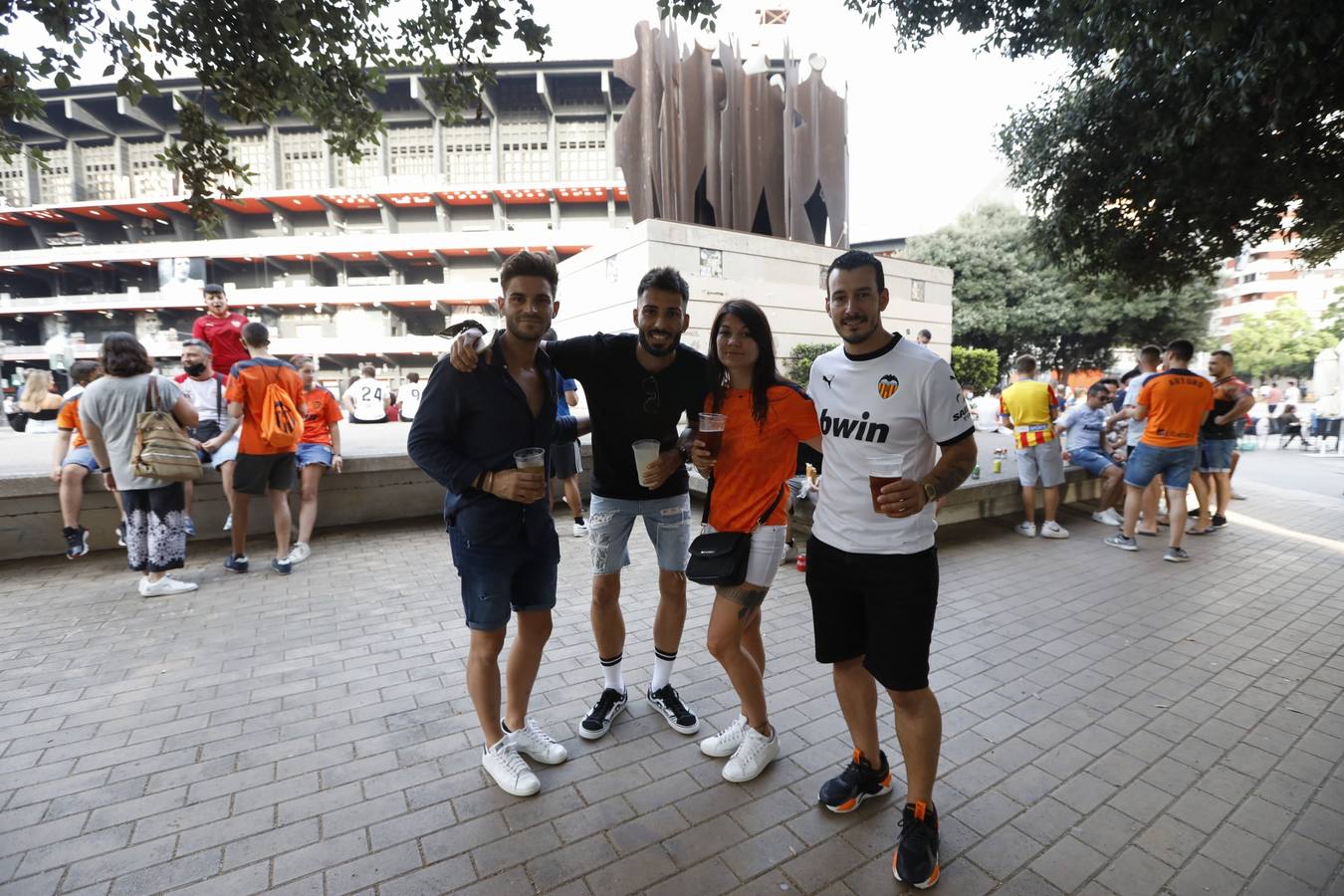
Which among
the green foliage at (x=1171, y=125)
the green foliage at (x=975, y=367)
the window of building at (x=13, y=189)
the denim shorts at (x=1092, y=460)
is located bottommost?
the denim shorts at (x=1092, y=460)

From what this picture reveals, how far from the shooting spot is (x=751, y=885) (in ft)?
6.82

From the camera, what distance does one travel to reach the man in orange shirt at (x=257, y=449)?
5.30 metres

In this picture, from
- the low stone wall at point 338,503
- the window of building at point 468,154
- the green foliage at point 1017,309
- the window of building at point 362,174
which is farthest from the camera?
the window of building at point 362,174

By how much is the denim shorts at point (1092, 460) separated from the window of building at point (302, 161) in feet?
156

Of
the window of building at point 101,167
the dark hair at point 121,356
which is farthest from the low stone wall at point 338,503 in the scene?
the window of building at point 101,167

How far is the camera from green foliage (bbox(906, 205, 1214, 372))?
27.5 metres

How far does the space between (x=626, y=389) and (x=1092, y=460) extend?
7.64m

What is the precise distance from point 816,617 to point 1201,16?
13.2 feet

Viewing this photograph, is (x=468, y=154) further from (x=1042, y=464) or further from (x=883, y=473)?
(x=883, y=473)

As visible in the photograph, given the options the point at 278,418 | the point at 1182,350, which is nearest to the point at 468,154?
the point at 278,418

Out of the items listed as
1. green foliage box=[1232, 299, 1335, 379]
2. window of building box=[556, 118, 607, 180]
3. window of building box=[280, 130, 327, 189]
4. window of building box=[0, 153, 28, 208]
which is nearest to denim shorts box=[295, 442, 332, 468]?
window of building box=[556, 118, 607, 180]

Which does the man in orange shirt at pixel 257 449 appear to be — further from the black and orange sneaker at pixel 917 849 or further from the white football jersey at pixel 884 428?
the black and orange sneaker at pixel 917 849

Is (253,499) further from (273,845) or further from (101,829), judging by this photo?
(273,845)

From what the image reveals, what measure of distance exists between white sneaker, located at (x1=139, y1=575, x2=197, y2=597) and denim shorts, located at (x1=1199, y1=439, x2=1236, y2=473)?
36.1 feet
